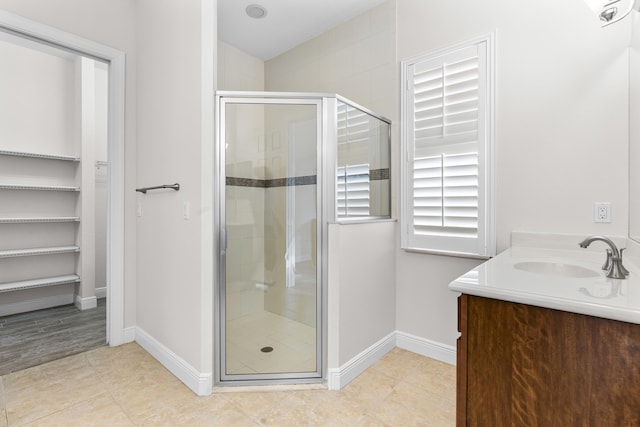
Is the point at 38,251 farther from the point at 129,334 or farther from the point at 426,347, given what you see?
the point at 426,347

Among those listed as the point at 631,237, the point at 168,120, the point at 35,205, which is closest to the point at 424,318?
the point at 631,237

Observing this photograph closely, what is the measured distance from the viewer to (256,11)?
2.62 meters

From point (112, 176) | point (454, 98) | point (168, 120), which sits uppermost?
point (454, 98)

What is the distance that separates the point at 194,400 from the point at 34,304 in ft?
8.74

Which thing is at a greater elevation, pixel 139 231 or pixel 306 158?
pixel 306 158

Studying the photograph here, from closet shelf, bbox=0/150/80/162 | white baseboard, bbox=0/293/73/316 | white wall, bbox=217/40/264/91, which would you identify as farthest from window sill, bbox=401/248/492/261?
white baseboard, bbox=0/293/73/316

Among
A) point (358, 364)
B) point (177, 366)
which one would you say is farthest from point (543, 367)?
point (177, 366)

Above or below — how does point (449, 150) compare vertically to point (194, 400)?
above

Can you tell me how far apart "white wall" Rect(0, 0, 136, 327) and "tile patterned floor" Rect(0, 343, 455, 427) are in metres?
0.64

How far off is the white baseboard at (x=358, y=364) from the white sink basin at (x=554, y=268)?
46.8 inches

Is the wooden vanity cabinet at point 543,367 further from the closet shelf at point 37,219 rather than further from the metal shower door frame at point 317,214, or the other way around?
the closet shelf at point 37,219

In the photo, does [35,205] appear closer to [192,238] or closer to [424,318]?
[192,238]

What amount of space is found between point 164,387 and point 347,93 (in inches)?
102

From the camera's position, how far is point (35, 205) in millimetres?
3236
